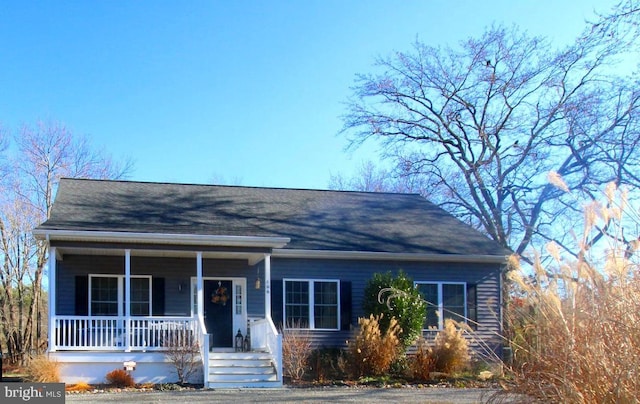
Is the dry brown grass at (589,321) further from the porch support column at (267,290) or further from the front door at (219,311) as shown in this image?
the front door at (219,311)

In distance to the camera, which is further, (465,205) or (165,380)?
(465,205)

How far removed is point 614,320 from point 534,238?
23050mm

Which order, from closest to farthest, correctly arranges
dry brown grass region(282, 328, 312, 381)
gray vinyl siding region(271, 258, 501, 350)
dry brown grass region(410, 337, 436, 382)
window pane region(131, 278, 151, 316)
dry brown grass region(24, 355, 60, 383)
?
1. dry brown grass region(24, 355, 60, 383)
2. dry brown grass region(282, 328, 312, 381)
3. dry brown grass region(410, 337, 436, 382)
4. window pane region(131, 278, 151, 316)
5. gray vinyl siding region(271, 258, 501, 350)

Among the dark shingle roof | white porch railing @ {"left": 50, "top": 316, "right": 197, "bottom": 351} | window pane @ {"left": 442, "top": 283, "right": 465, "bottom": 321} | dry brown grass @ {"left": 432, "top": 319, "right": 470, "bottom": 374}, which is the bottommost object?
dry brown grass @ {"left": 432, "top": 319, "right": 470, "bottom": 374}

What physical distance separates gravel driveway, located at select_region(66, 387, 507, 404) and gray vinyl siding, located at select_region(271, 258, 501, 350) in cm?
384

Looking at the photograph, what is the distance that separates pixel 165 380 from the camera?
50.5 feet

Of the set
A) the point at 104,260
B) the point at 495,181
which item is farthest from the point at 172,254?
the point at 495,181

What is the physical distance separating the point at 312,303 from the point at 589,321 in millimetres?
13136

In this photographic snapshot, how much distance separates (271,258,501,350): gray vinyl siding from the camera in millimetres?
18609

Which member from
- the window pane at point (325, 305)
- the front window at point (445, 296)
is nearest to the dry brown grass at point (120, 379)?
the window pane at point (325, 305)

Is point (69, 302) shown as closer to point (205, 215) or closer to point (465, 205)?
point (205, 215)

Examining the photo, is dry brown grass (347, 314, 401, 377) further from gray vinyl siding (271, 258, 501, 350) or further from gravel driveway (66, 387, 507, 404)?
gray vinyl siding (271, 258, 501, 350)

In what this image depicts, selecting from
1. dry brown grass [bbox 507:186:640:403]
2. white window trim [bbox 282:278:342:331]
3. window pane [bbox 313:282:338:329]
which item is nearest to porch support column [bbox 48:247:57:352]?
white window trim [bbox 282:278:342:331]

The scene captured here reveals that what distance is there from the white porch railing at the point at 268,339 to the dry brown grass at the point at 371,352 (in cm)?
181
